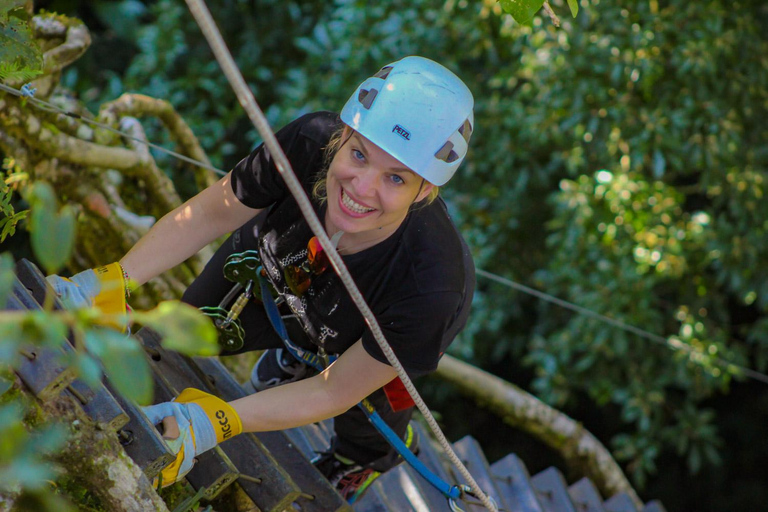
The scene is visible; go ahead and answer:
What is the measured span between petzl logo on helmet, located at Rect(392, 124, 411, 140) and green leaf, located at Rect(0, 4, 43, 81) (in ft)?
2.38

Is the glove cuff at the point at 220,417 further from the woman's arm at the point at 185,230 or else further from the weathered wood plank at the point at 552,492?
the weathered wood plank at the point at 552,492

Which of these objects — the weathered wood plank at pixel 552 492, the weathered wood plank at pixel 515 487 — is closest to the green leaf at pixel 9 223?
the weathered wood plank at pixel 515 487

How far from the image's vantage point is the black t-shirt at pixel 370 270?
5.37 ft

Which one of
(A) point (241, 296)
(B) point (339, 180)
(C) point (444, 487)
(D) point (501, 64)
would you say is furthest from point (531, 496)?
(D) point (501, 64)

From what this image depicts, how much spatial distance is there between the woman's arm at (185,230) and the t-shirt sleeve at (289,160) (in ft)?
0.17

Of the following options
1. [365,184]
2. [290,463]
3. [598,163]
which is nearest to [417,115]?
[365,184]

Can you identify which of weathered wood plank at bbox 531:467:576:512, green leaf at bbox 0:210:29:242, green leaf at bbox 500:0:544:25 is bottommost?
weathered wood plank at bbox 531:467:576:512

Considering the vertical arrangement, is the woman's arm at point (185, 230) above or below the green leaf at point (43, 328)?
below

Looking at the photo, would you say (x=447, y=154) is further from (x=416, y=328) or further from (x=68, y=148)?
(x=68, y=148)

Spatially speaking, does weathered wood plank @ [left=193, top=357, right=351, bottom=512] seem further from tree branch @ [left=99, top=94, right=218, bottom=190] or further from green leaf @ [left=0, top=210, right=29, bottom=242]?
tree branch @ [left=99, top=94, right=218, bottom=190]

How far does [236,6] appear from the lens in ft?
18.6

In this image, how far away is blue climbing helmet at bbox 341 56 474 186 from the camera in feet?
5.13

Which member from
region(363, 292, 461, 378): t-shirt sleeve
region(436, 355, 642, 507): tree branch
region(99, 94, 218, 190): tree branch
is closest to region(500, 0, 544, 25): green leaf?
region(363, 292, 461, 378): t-shirt sleeve

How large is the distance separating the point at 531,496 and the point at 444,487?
74 centimetres
